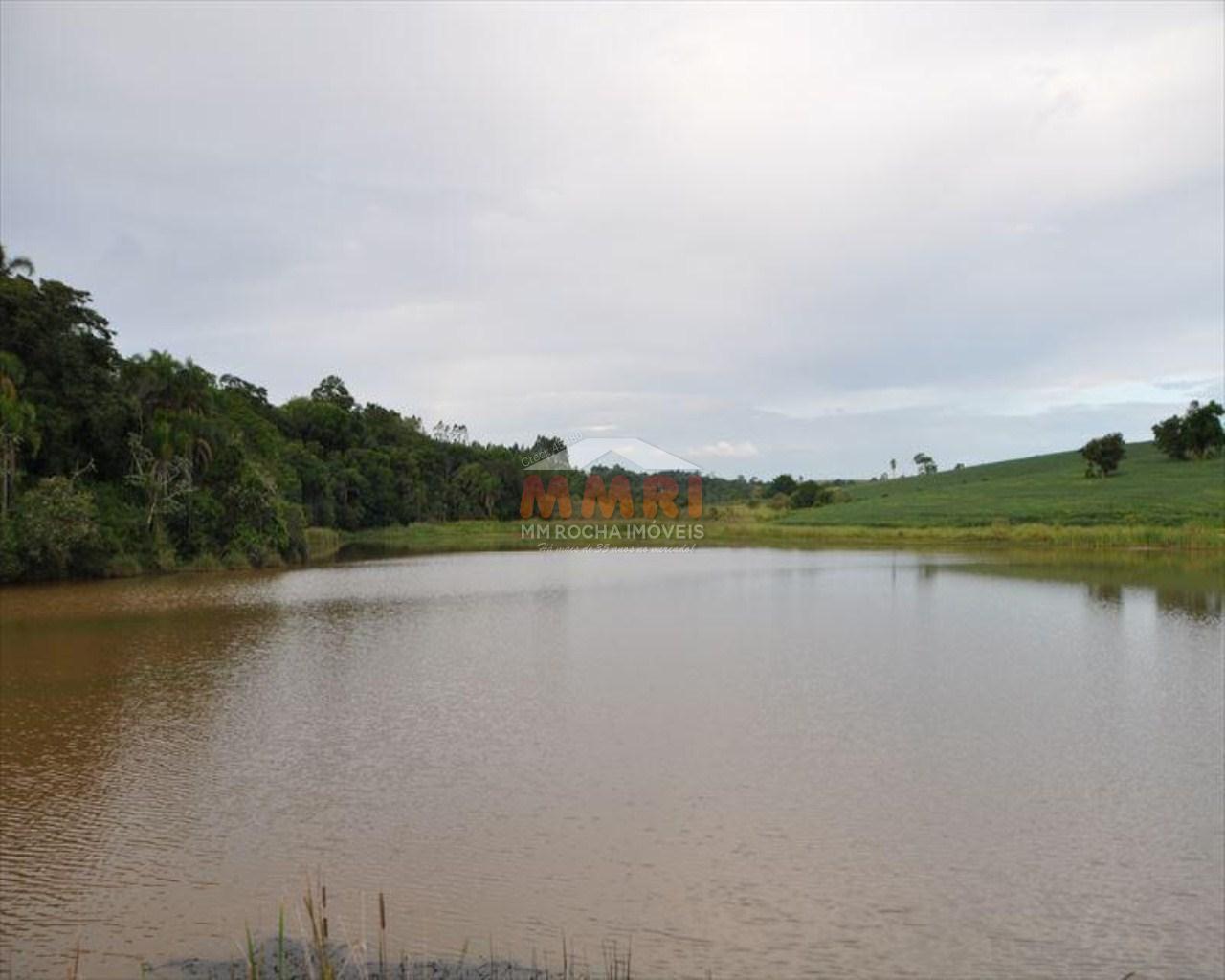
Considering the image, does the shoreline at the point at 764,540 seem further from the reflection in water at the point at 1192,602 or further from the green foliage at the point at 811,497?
the green foliage at the point at 811,497

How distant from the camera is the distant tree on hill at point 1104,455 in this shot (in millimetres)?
77562

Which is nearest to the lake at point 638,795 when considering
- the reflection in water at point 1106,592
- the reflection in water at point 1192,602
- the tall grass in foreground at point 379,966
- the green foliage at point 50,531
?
the tall grass in foreground at point 379,966

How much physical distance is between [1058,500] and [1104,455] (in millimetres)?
13216

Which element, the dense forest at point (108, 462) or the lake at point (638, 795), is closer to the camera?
the lake at point (638, 795)

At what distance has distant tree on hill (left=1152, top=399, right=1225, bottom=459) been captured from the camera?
252ft

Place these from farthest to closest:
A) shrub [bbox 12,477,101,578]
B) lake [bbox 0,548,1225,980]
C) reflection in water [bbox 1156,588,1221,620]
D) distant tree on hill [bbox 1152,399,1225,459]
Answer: distant tree on hill [bbox 1152,399,1225,459] < shrub [bbox 12,477,101,578] < reflection in water [bbox 1156,588,1221,620] < lake [bbox 0,548,1225,980]

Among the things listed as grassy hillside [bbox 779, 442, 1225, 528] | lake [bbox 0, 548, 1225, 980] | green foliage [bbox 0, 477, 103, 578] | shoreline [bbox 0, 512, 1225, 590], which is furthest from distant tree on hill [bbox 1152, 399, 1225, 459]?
green foliage [bbox 0, 477, 103, 578]

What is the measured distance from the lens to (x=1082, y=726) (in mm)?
14539

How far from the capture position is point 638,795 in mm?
11281

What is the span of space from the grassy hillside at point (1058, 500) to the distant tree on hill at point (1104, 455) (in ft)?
3.73

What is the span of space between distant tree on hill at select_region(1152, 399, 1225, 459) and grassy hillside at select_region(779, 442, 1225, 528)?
1.47 meters

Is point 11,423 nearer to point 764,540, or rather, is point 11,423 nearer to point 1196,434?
point 764,540

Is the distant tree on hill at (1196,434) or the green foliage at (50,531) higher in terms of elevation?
the distant tree on hill at (1196,434)

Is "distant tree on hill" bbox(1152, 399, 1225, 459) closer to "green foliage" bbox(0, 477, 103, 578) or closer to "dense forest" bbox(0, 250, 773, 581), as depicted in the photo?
"dense forest" bbox(0, 250, 773, 581)
